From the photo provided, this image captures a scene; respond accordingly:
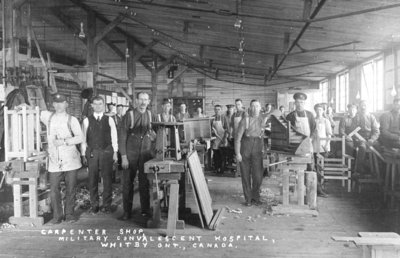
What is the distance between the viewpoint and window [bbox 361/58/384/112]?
11.0 m

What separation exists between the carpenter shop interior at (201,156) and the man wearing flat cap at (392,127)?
21 millimetres

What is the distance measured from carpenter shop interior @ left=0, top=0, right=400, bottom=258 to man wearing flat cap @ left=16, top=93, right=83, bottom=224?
2cm

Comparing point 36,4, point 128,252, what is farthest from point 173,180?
point 36,4

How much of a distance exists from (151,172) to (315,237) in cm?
218

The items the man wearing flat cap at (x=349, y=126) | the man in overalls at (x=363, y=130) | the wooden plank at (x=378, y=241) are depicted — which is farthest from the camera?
the man wearing flat cap at (x=349, y=126)

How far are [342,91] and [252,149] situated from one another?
10.1 m

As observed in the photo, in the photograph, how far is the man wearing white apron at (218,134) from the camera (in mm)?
9203

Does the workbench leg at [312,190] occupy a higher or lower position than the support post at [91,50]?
lower

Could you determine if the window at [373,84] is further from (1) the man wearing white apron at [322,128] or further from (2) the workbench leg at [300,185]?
(2) the workbench leg at [300,185]

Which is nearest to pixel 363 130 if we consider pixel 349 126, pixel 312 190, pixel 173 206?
pixel 349 126

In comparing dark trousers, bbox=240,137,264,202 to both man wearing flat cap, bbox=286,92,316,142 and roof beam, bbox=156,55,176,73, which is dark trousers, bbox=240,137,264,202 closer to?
man wearing flat cap, bbox=286,92,316,142

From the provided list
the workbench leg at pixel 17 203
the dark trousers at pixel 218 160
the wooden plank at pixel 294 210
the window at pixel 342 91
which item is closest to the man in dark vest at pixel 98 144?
the workbench leg at pixel 17 203

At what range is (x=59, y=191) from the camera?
5188 millimetres

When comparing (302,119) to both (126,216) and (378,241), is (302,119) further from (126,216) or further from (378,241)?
(378,241)
